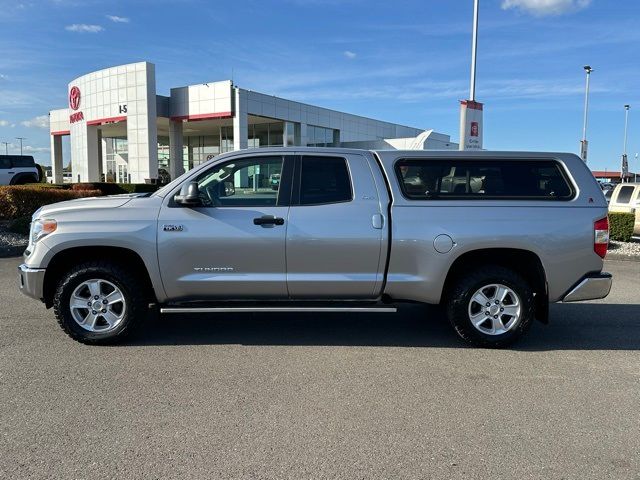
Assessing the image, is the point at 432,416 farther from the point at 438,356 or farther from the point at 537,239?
the point at 537,239

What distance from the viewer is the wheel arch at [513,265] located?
532 centimetres

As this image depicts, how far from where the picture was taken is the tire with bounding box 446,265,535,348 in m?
5.27

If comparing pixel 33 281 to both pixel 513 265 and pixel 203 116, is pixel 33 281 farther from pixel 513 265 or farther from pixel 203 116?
pixel 203 116

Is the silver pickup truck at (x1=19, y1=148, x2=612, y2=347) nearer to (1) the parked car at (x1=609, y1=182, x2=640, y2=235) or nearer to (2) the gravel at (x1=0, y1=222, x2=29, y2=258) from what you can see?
(2) the gravel at (x1=0, y1=222, x2=29, y2=258)

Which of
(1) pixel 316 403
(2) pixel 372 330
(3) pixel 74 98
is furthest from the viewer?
(3) pixel 74 98

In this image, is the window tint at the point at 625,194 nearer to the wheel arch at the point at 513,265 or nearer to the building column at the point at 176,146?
the wheel arch at the point at 513,265

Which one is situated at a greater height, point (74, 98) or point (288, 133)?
point (74, 98)

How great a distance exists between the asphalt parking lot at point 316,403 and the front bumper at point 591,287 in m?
0.59

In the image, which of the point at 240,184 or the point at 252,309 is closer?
the point at 252,309

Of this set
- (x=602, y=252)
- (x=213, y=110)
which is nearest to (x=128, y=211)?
(x=602, y=252)

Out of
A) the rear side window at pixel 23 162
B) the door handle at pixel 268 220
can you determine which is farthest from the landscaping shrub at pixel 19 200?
the rear side window at pixel 23 162

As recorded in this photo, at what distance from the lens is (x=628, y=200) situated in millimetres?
15328

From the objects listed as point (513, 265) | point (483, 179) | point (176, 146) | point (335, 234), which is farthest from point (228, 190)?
point (176, 146)

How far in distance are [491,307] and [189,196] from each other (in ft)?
10.4
